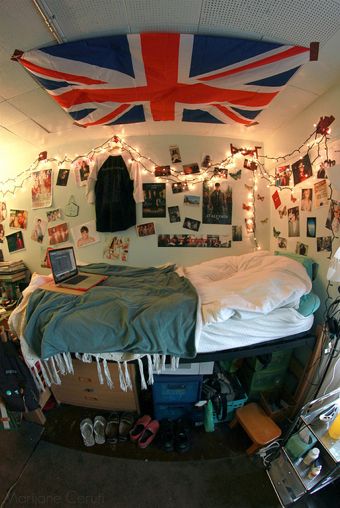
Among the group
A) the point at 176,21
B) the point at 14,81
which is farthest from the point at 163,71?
the point at 14,81

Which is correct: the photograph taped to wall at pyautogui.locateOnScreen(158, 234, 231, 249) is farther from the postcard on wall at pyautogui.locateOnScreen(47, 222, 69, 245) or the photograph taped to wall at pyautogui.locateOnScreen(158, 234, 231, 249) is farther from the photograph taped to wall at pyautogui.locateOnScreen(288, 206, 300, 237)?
the postcard on wall at pyautogui.locateOnScreen(47, 222, 69, 245)

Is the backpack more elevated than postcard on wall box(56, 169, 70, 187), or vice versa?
postcard on wall box(56, 169, 70, 187)

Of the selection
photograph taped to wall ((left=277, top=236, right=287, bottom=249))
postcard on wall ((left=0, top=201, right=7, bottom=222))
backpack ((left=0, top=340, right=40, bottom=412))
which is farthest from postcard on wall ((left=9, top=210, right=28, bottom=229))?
photograph taped to wall ((left=277, top=236, right=287, bottom=249))

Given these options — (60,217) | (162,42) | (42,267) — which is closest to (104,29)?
(162,42)

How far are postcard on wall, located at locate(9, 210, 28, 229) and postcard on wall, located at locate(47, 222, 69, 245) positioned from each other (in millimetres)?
360

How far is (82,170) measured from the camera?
226 cm

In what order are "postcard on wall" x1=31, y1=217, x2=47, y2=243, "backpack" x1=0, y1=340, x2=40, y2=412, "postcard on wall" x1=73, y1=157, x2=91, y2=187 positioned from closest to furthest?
"backpack" x1=0, y1=340, x2=40, y2=412
"postcard on wall" x1=73, y1=157, x2=91, y2=187
"postcard on wall" x1=31, y1=217, x2=47, y2=243

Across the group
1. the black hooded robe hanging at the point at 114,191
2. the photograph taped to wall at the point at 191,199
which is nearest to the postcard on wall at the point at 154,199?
the black hooded robe hanging at the point at 114,191

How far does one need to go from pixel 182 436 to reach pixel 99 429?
0.58 m

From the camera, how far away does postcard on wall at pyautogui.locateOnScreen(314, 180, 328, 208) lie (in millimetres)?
1414

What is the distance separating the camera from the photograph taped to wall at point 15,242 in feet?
8.05

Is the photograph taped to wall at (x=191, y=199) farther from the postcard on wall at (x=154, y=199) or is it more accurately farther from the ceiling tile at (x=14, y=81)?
the ceiling tile at (x=14, y=81)

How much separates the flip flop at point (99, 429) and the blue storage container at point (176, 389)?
1.30 ft

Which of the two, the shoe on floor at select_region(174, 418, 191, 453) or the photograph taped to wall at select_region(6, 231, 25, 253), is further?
the photograph taped to wall at select_region(6, 231, 25, 253)
